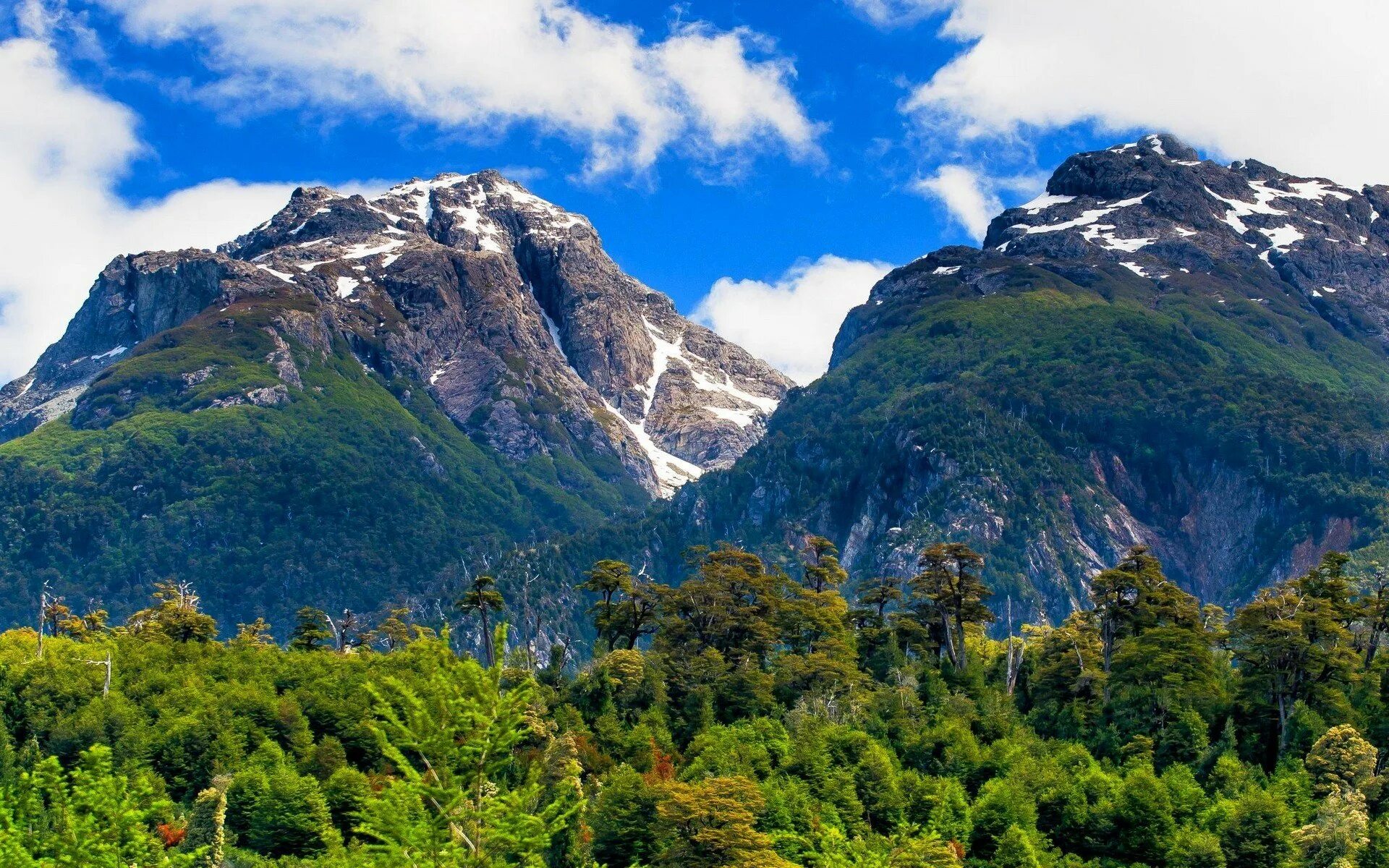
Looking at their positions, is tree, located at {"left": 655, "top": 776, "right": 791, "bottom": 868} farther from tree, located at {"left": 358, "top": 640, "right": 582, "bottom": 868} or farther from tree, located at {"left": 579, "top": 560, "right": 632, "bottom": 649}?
tree, located at {"left": 358, "top": 640, "right": 582, "bottom": 868}

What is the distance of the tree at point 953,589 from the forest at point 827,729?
0.29 meters

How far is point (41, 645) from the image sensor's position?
384 ft

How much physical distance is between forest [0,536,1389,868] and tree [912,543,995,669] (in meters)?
0.29

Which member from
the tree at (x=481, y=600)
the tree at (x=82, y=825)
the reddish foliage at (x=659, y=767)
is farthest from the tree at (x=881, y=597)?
the tree at (x=82, y=825)

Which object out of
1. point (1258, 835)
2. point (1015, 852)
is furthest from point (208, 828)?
point (1258, 835)

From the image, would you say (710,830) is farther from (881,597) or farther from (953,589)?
(881,597)

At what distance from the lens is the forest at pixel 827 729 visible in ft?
272

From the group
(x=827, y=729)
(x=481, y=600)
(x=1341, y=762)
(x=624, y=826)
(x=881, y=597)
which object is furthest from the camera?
(x=881, y=597)

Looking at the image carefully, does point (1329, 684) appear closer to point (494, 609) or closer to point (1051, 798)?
point (1051, 798)

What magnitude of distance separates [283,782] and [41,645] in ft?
127

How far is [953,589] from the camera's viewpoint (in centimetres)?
11569

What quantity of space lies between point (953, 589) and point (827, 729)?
70.6 ft

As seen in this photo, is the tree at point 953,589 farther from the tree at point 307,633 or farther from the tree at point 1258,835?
the tree at point 307,633

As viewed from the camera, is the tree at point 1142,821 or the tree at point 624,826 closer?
the tree at point 624,826
